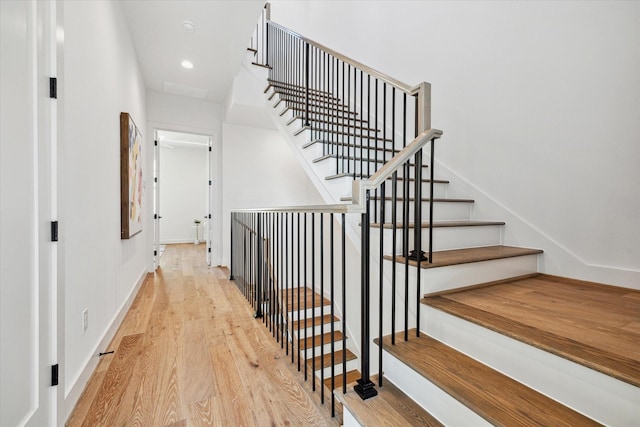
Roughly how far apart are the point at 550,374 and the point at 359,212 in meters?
0.89

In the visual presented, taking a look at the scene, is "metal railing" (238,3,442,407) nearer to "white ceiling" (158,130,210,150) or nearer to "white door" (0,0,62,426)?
"white door" (0,0,62,426)

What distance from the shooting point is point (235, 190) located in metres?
4.84

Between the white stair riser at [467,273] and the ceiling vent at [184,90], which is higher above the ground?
the ceiling vent at [184,90]

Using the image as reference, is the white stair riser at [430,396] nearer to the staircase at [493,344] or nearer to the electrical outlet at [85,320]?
the staircase at [493,344]

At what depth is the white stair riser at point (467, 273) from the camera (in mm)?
1491

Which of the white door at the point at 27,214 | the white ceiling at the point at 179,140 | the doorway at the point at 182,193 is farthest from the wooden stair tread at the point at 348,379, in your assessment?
the doorway at the point at 182,193

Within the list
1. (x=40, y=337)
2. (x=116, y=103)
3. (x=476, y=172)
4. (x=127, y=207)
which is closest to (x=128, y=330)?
(x=127, y=207)

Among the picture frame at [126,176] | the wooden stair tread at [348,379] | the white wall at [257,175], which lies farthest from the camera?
the white wall at [257,175]

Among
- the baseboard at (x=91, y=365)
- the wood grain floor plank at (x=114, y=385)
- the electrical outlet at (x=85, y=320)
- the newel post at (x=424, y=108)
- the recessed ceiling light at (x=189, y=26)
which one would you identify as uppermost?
the recessed ceiling light at (x=189, y=26)

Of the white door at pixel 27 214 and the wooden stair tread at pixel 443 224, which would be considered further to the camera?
the wooden stair tread at pixel 443 224

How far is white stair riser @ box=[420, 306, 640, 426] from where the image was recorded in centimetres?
84

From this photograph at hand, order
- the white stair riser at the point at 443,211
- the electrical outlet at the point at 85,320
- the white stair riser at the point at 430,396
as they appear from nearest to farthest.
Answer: the white stair riser at the point at 430,396
the electrical outlet at the point at 85,320
the white stair riser at the point at 443,211

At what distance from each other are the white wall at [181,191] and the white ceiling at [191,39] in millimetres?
4173

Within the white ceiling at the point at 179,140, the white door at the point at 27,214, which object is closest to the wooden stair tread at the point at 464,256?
the white door at the point at 27,214
